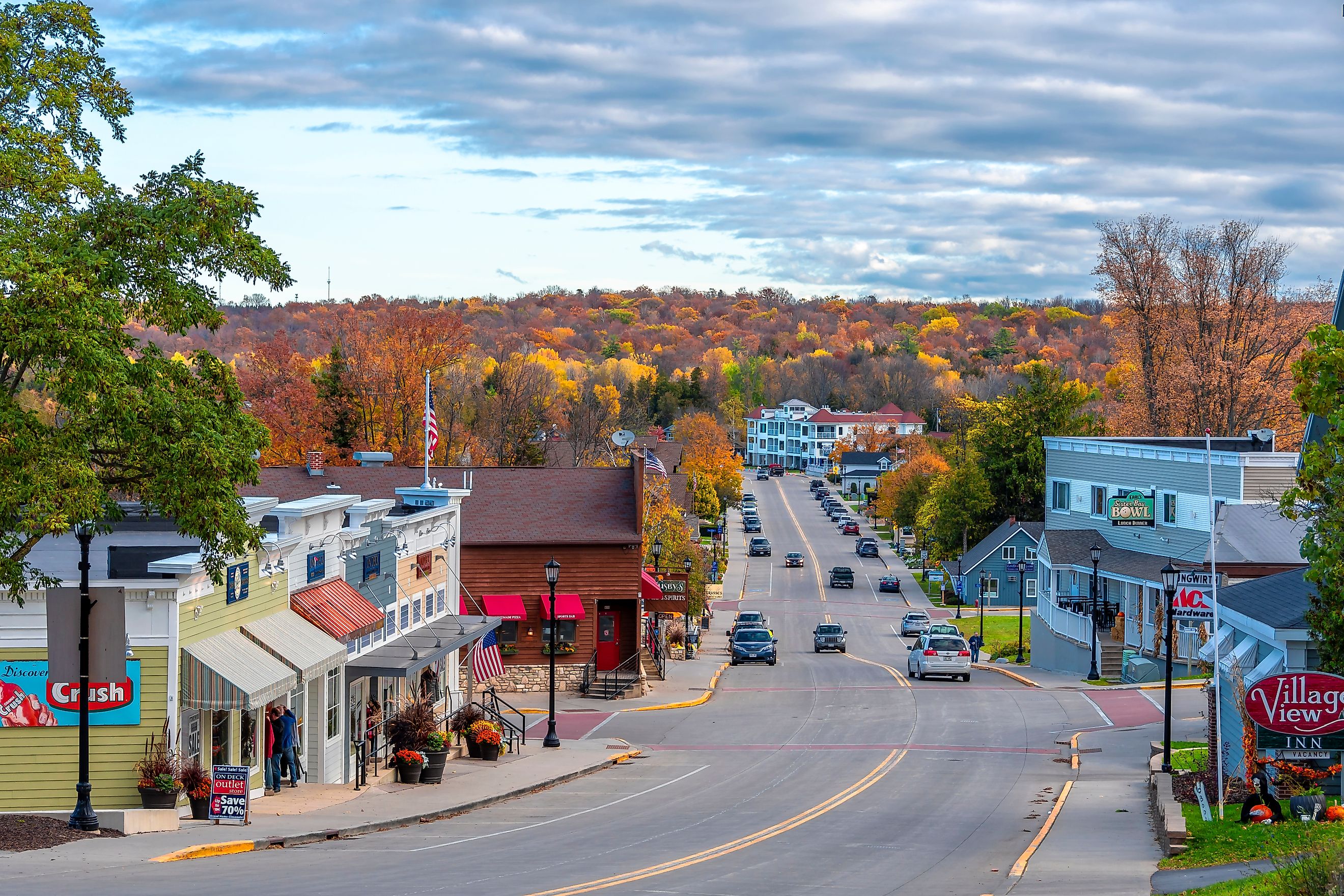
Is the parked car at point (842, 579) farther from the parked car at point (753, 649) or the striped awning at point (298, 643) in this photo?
the striped awning at point (298, 643)

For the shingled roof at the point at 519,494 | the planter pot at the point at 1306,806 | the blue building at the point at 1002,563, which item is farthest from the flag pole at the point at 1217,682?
the blue building at the point at 1002,563

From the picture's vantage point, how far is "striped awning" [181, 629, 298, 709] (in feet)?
74.0

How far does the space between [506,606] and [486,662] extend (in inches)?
354

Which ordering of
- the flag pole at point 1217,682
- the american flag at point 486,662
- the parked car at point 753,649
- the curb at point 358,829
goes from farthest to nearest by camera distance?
the parked car at point 753,649 < the american flag at point 486,662 < the flag pole at point 1217,682 < the curb at point 358,829

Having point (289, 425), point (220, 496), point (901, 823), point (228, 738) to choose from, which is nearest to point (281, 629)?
point (228, 738)

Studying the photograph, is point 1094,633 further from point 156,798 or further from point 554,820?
point 156,798

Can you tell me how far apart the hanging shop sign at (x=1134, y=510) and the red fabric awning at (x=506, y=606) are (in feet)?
79.8

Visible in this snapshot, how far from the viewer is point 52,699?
22.0 m

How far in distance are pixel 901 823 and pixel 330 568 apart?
13002 mm

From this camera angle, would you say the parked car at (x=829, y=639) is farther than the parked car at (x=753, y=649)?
Yes

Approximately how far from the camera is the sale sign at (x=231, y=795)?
21938 millimetres

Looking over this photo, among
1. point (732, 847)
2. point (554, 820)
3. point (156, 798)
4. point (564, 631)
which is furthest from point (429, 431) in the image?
point (732, 847)

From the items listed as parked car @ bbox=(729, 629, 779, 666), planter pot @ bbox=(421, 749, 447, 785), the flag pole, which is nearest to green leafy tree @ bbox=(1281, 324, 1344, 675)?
the flag pole

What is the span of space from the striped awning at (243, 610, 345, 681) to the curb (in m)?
3.15
